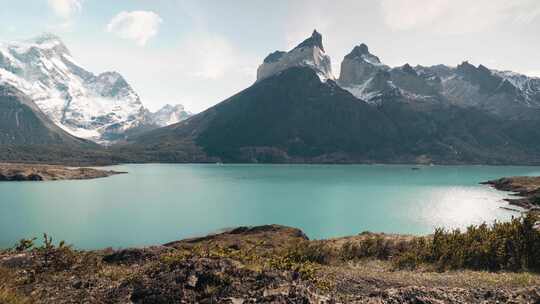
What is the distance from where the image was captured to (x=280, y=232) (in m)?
81.9

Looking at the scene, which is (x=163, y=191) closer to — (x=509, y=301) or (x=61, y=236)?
→ (x=61, y=236)

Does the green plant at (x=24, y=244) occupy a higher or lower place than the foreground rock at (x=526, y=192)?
higher

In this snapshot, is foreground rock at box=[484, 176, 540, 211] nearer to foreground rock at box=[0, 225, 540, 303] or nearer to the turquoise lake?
the turquoise lake

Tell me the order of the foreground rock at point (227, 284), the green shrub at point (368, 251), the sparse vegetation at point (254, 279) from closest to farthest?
the foreground rock at point (227, 284) < the sparse vegetation at point (254, 279) < the green shrub at point (368, 251)

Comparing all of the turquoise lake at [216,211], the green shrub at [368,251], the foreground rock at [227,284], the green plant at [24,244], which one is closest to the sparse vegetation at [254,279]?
the foreground rock at [227,284]

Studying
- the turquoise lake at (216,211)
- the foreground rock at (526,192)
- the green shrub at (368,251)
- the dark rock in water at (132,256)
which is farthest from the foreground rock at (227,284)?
the foreground rock at (526,192)

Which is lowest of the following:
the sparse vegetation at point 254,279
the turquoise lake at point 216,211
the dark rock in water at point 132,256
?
the turquoise lake at point 216,211

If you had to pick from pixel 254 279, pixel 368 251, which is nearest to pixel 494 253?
pixel 368 251

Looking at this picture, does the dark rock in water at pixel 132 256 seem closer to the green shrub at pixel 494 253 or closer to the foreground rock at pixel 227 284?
the foreground rock at pixel 227 284

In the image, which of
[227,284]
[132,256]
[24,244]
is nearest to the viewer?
[227,284]

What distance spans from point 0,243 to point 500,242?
9492cm

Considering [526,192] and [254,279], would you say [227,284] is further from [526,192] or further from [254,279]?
[526,192]

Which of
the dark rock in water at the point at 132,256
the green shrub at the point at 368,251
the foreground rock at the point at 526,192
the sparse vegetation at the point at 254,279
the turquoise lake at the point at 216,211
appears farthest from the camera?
the foreground rock at the point at 526,192

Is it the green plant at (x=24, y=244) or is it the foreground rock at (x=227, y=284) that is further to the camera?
the green plant at (x=24, y=244)
